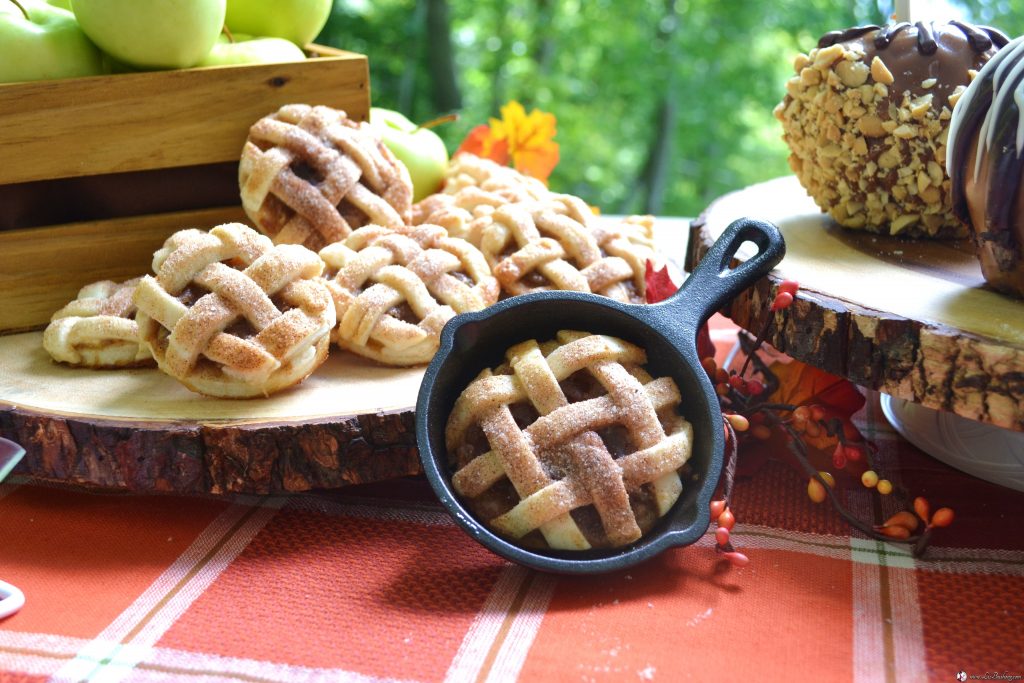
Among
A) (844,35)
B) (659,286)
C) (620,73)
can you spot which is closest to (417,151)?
(659,286)

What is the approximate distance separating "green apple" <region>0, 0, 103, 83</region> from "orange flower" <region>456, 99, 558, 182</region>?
694 millimetres

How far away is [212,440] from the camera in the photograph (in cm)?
90

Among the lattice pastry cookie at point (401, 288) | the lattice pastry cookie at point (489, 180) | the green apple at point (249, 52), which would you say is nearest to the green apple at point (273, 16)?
the green apple at point (249, 52)

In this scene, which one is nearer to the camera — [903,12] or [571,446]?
[571,446]

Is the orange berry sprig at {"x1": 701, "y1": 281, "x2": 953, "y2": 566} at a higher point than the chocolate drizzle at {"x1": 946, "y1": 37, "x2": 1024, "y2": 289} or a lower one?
lower

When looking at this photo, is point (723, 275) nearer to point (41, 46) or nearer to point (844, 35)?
point (844, 35)

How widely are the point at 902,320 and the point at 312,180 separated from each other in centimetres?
72

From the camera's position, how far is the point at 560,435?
0.83 meters

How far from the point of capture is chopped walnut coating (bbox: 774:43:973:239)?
1057 mm

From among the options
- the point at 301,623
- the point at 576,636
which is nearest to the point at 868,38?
the point at 576,636

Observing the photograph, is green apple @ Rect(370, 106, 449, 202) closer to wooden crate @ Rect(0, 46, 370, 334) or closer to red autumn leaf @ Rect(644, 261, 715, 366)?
wooden crate @ Rect(0, 46, 370, 334)

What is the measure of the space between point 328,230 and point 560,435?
480 millimetres

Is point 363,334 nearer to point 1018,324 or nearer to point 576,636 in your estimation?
point 576,636

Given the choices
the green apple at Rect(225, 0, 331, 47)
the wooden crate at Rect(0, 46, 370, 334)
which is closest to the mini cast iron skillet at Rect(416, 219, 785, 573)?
the wooden crate at Rect(0, 46, 370, 334)
